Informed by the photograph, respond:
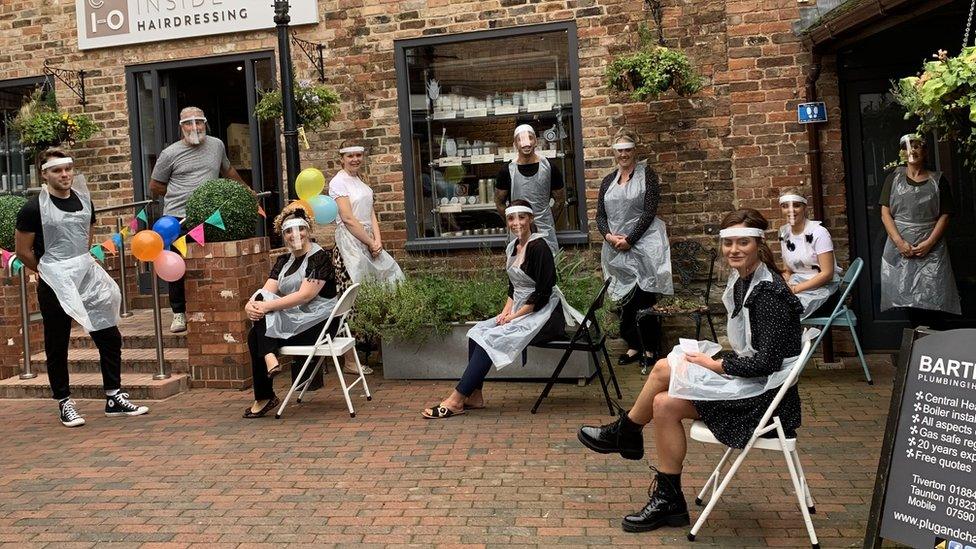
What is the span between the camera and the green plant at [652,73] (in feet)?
27.3

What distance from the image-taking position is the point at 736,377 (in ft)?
14.6

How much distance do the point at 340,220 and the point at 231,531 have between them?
3962 millimetres

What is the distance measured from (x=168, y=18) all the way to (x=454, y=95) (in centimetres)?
298

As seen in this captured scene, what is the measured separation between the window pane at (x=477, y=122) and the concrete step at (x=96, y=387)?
280 cm

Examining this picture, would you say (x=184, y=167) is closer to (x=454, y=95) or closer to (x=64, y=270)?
(x=64, y=270)

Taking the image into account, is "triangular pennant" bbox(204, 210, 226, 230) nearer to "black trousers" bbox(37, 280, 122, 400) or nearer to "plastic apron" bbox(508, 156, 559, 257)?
"black trousers" bbox(37, 280, 122, 400)

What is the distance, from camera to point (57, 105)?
1034 centimetres

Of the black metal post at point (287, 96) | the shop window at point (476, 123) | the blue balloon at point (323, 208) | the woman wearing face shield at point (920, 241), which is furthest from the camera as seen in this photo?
the shop window at point (476, 123)

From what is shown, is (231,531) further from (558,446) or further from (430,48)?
(430,48)

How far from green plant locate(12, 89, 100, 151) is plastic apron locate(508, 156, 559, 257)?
4.61 m

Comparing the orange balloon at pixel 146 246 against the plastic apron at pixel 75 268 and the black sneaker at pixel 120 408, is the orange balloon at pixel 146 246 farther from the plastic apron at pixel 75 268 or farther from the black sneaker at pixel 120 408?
the black sneaker at pixel 120 408

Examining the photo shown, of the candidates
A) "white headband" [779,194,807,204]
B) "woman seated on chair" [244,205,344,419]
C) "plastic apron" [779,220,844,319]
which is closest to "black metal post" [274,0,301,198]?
"woman seated on chair" [244,205,344,419]

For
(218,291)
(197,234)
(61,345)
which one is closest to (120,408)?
(61,345)

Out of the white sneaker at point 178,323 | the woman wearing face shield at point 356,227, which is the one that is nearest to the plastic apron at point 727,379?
the woman wearing face shield at point 356,227
